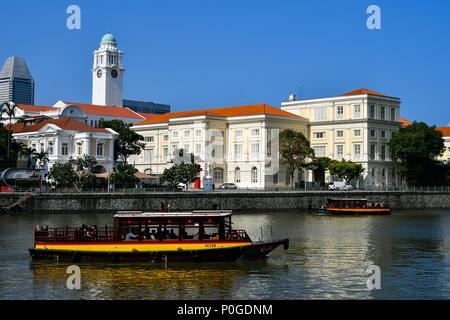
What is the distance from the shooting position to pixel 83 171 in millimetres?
85188

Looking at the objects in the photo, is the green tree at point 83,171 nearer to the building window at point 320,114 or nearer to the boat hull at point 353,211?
the boat hull at point 353,211

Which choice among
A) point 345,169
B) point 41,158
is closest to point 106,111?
point 41,158

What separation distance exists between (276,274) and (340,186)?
223 ft

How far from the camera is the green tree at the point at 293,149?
99.9 metres

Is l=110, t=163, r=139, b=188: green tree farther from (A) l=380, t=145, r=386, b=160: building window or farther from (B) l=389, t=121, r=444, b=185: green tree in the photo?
(B) l=389, t=121, r=444, b=185: green tree

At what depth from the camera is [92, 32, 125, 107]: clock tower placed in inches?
6634

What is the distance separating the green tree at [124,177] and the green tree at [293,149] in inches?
974

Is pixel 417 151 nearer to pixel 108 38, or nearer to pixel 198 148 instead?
pixel 198 148

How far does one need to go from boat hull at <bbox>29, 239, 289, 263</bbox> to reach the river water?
362mm

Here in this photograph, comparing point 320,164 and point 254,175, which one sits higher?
point 320,164

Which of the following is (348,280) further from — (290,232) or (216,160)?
(216,160)

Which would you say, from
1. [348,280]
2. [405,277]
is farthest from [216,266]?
[405,277]

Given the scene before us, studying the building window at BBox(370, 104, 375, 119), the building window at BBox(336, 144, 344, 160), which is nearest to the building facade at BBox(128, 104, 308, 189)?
the building window at BBox(336, 144, 344, 160)

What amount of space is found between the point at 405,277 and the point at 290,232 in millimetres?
21763
